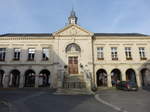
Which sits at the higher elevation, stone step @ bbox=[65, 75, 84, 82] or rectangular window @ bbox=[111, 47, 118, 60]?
rectangular window @ bbox=[111, 47, 118, 60]

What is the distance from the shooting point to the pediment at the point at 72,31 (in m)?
24.2

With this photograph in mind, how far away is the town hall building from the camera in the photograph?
23.2 m

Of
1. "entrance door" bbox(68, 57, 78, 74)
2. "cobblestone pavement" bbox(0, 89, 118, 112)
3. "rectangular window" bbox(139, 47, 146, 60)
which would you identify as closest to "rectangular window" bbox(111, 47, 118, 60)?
"rectangular window" bbox(139, 47, 146, 60)

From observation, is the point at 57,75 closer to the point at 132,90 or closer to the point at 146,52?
the point at 132,90

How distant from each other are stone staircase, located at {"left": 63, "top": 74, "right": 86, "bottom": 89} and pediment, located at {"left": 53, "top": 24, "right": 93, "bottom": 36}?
25.2 ft

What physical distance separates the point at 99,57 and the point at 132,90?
8.13m

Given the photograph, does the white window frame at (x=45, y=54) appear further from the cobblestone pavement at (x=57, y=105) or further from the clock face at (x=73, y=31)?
the cobblestone pavement at (x=57, y=105)

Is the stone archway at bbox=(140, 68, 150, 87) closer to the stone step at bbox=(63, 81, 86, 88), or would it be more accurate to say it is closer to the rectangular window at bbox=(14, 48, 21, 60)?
the stone step at bbox=(63, 81, 86, 88)

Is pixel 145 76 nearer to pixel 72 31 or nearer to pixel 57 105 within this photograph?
pixel 72 31

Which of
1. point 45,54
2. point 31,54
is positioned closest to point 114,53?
point 45,54

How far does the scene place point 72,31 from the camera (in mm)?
24422

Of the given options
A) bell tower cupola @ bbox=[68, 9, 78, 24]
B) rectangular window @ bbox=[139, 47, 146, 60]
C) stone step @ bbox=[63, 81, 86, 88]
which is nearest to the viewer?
stone step @ bbox=[63, 81, 86, 88]

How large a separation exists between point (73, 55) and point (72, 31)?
14.6ft

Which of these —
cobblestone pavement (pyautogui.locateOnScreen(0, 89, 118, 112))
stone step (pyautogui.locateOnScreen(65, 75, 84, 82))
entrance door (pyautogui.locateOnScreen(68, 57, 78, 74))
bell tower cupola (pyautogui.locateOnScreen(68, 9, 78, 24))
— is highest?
bell tower cupola (pyautogui.locateOnScreen(68, 9, 78, 24))
